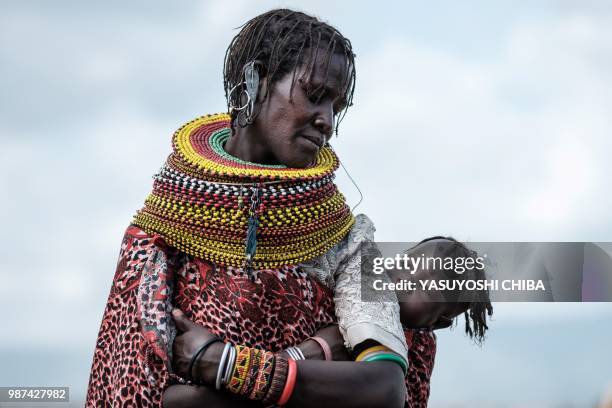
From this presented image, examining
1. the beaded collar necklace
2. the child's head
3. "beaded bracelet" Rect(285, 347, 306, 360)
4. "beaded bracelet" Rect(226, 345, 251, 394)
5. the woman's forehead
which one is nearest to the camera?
"beaded bracelet" Rect(226, 345, 251, 394)

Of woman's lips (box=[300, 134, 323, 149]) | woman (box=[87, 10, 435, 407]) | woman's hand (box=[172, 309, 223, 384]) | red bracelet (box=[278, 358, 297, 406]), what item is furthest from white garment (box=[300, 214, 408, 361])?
woman's hand (box=[172, 309, 223, 384])

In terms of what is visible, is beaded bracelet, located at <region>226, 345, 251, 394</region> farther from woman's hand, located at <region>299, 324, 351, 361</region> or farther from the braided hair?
the braided hair

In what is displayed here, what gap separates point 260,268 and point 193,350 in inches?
18.7

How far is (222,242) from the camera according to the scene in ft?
12.4

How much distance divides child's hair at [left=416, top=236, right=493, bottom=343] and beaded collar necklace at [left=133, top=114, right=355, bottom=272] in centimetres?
69

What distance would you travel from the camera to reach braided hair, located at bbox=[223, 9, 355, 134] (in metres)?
3.90

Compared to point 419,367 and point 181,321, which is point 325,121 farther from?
point 419,367

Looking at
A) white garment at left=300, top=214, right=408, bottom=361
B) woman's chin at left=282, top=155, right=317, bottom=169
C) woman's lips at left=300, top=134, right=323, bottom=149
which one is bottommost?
white garment at left=300, top=214, right=408, bottom=361

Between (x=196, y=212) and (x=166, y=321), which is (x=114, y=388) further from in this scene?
(x=196, y=212)

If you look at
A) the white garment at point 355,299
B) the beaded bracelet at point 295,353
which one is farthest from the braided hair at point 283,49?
the beaded bracelet at point 295,353

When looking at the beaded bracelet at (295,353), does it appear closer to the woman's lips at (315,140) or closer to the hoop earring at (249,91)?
the woman's lips at (315,140)

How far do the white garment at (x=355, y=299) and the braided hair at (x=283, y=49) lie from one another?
59cm

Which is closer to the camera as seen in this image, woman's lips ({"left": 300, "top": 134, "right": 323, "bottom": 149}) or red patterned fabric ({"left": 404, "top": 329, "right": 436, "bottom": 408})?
woman's lips ({"left": 300, "top": 134, "right": 323, "bottom": 149})

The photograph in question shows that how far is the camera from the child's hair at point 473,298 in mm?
4359
